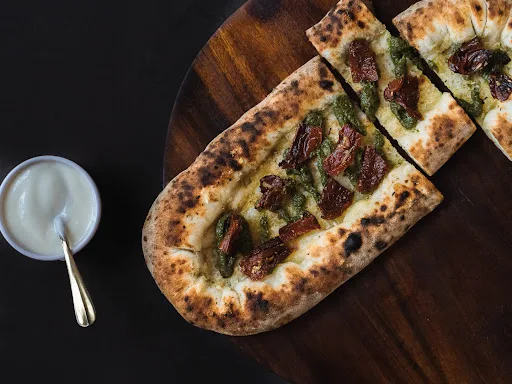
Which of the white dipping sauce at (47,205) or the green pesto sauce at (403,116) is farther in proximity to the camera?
the white dipping sauce at (47,205)

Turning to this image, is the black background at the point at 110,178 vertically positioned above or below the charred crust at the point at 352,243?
above

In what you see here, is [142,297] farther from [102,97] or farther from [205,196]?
[102,97]

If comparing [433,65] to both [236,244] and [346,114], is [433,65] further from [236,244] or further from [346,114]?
[236,244]

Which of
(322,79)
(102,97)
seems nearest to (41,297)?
(102,97)

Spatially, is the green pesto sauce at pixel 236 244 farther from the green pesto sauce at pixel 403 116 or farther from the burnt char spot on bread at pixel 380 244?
the green pesto sauce at pixel 403 116

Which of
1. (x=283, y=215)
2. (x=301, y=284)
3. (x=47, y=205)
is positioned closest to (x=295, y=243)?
(x=283, y=215)

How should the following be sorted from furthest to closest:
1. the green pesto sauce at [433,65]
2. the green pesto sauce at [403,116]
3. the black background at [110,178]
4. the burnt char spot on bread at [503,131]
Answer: the black background at [110,178] → the green pesto sauce at [433,65] → the green pesto sauce at [403,116] → the burnt char spot on bread at [503,131]

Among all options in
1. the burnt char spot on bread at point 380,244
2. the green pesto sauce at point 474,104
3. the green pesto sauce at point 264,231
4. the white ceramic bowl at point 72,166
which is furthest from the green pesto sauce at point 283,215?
the green pesto sauce at point 474,104

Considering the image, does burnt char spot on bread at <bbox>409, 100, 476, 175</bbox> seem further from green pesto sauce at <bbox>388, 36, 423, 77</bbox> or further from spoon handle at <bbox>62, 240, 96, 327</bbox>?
spoon handle at <bbox>62, 240, 96, 327</bbox>
